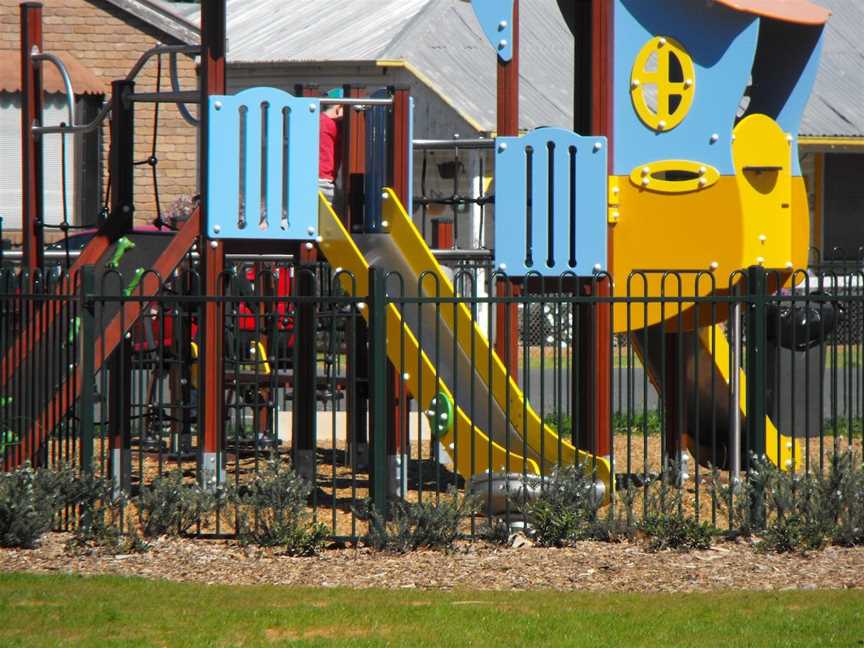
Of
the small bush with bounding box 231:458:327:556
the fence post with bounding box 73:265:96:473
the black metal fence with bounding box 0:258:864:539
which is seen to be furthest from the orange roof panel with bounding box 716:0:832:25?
the fence post with bounding box 73:265:96:473

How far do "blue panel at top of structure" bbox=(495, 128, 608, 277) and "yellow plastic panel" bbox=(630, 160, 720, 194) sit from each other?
32 centimetres

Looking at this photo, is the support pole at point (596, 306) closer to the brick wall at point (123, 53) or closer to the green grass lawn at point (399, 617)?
the green grass lawn at point (399, 617)

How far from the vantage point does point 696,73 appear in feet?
35.2

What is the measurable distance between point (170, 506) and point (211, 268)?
180 centimetres

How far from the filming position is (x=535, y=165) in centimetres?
1035

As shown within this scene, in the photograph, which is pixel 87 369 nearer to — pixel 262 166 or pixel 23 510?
pixel 23 510

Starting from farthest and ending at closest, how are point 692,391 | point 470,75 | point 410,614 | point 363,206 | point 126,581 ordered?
point 470,75 → point 692,391 → point 363,206 → point 126,581 → point 410,614

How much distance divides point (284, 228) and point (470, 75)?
55.0ft

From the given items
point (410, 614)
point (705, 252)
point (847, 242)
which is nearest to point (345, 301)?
point (410, 614)

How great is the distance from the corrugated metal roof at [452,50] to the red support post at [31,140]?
13744 millimetres

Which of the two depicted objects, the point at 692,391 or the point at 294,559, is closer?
the point at 294,559

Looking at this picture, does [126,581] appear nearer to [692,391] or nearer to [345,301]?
[345,301]

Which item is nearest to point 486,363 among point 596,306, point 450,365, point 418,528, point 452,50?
point 450,365

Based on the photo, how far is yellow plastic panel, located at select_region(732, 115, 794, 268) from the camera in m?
10.8
